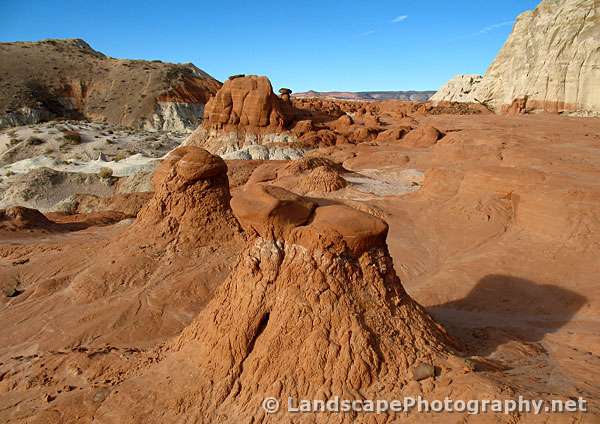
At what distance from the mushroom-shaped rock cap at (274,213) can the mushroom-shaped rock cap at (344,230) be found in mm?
114

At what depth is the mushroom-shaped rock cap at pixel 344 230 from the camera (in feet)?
13.0

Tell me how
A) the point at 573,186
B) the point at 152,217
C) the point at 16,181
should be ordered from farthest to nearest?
the point at 16,181 < the point at 573,186 < the point at 152,217

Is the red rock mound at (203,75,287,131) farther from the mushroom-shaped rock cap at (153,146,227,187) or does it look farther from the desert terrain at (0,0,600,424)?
the mushroom-shaped rock cap at (153,146,227,187)

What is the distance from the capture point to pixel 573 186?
9.64m

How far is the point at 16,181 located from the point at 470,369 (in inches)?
868

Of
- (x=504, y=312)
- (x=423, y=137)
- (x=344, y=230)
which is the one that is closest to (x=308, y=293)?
(x=344, y=230)

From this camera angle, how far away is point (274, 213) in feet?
13.2

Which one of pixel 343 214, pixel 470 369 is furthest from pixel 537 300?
pixel 343 214

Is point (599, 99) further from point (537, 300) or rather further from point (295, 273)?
point (295, 273)

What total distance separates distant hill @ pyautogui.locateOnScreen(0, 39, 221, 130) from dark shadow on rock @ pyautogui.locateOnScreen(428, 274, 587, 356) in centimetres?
4043

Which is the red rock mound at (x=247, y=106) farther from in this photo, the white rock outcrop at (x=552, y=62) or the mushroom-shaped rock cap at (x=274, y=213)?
the white rock outcrop at (x=552, y=62)

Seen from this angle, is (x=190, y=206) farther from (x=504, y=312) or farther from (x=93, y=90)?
(x=93, y=90)

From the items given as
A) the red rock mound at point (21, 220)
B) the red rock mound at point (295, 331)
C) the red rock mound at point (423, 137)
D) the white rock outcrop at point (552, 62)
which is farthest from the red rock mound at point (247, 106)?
the white rock outcrop at point (552, 62)

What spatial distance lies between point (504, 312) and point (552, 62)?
106ft
